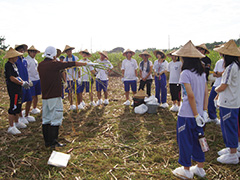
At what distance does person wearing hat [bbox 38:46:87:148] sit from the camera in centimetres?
411

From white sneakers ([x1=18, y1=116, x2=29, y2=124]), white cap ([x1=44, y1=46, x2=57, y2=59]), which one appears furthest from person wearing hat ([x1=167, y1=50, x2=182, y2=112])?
white sneakers ([x1=18, y1=116, x2=29, y2=124])

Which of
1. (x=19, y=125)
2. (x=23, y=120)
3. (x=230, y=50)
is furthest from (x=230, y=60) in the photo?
(x=23, y=120)

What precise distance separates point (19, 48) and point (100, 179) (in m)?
4.65

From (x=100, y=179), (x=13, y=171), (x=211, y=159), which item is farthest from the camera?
(x=211, y=159)

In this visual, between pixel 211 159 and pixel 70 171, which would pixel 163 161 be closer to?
pixel 211 159

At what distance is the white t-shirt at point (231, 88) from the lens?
3461 millimetres

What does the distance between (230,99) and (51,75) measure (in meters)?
3.76

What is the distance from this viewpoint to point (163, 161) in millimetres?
3861

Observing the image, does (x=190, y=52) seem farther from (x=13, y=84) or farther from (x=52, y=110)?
(x=13, y=84)

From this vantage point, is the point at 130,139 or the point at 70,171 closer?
the point at 70,171

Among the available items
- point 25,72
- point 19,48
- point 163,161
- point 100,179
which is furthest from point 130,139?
point 19,48

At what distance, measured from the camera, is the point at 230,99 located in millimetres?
3574

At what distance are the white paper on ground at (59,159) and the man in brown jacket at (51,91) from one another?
0.58m

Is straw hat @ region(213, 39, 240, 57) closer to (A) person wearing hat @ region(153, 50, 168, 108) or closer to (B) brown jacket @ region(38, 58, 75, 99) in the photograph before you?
(B) brown jacket @ region(38, 58, 75, 99)
